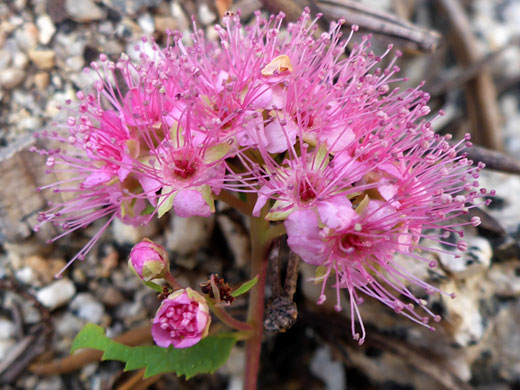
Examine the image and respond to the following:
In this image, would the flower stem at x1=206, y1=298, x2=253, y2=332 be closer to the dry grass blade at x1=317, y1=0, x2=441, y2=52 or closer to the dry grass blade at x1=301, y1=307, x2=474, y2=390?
the dry grass blade at x1=301, y1=307, x2=474, y2=390

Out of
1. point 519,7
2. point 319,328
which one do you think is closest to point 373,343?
point 319,328

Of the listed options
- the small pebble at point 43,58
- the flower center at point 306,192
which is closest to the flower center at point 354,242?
the flower center at point 306,192

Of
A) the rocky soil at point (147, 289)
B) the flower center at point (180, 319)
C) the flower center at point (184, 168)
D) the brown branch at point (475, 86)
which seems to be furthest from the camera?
the brown branch at point (475, 86)

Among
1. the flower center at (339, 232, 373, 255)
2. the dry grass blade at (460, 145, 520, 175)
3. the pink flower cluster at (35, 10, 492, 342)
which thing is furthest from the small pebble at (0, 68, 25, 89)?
the dry grass blade at (460, 145, 520, 175)

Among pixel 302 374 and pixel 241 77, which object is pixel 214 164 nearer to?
pixel 241 77

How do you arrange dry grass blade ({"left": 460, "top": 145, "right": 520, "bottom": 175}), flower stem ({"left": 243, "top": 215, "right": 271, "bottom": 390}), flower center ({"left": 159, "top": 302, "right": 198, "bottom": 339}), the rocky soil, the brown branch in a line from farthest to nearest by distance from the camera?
the brown branch, dry grass blade ({"left": 460, "top": 145, "right": 520, "bottom": 175}), the rocky soil, flower stem ({"left": 243, "top": 215, "right": 271, "bottom": 390}), flower center ({"left": 159, "top": 302, "right": 198, "bottom": 339})

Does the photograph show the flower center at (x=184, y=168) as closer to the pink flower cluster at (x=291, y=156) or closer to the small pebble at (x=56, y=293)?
the pink flower cluster at (x=291, y=156)
